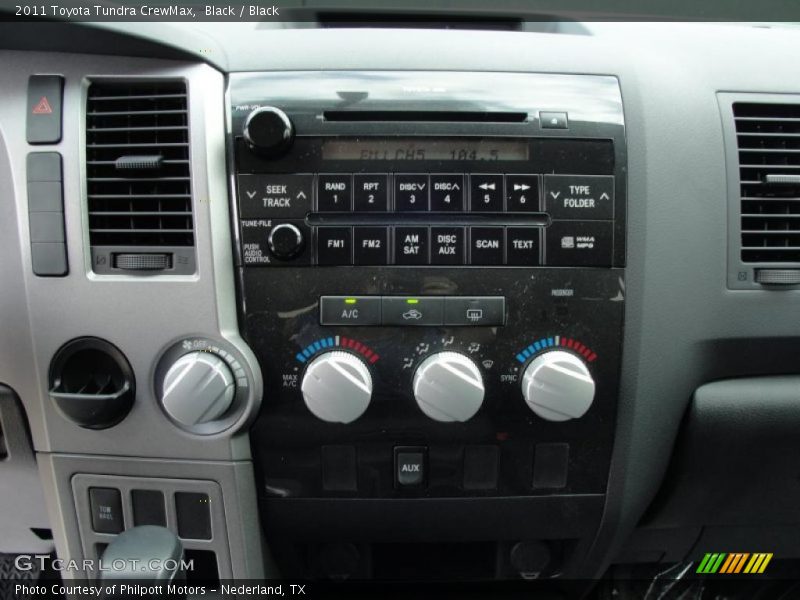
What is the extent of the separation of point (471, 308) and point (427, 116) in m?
0.29

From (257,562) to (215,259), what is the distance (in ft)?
1.69

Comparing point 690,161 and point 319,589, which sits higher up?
point 690,161

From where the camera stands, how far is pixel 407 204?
917 millimetres

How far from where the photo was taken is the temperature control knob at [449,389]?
893 millimetres

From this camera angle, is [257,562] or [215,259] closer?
[215,259]

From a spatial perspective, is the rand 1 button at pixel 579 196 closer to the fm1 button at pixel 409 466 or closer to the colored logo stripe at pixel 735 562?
the fm1 button at pixel 409 466

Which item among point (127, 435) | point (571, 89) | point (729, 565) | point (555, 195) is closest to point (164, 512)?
point (127, 435)

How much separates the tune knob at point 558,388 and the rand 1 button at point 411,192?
296 millimetres

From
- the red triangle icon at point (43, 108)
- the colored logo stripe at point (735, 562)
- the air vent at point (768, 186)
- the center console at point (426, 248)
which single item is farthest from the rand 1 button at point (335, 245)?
the colored logo stripe at point (735, 562)

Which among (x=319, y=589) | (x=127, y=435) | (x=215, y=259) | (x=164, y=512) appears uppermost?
(x=215, y=259)

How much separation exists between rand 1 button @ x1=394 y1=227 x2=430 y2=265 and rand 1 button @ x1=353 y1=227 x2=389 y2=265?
0.02 meters

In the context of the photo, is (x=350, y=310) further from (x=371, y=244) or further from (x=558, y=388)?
(x=558, y=388)

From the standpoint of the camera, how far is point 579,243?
3.07ft

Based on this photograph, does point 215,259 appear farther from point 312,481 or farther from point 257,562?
point 257,562
